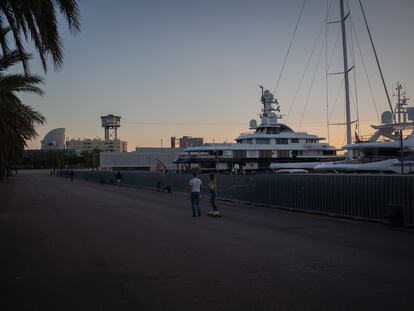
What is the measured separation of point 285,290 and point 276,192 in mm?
14860

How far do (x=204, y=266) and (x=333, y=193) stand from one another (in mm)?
10224

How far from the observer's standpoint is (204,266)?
8.23 meters

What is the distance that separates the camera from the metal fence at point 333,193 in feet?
46.4

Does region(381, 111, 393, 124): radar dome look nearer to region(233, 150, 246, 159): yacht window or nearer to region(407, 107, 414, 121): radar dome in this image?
region(407, 107, 414, 121): radar dome

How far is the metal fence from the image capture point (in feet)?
46.4

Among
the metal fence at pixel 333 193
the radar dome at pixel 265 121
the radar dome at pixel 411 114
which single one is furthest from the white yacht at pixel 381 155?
the radar dome at pixel 265 121

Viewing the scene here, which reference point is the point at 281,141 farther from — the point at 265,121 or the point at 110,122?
the point at 110,122

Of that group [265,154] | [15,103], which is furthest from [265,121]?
[15,103]

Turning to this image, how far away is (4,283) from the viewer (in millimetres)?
7082

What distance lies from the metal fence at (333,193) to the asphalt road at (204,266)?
884mm

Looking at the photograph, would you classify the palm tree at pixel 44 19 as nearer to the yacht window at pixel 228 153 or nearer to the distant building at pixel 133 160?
the yacht window at pixel 228 153

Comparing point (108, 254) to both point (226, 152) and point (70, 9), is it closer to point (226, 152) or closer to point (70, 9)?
point (70, 9)

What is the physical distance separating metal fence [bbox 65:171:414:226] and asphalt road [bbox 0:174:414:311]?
34.8 inches

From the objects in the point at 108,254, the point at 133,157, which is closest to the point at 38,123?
the point at 108,254
